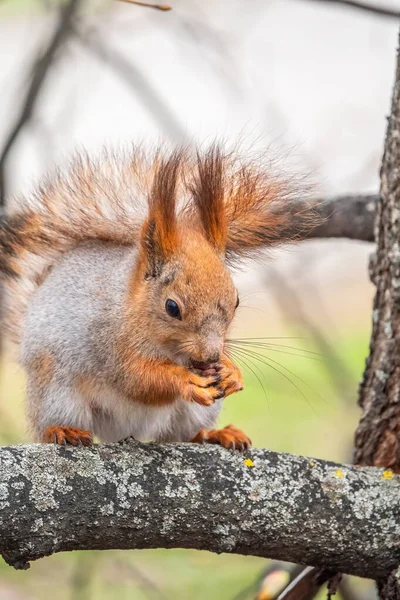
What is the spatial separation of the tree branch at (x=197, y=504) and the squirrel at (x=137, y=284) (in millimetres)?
114

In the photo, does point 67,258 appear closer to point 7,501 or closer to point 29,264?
point 29,264

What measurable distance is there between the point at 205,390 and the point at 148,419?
1.00 ft

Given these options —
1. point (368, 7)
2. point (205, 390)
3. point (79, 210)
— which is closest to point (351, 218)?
point (368, 7)

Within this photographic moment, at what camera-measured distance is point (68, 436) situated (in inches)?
62.6

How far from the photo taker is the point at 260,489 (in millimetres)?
1538

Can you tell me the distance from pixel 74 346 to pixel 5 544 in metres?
0.50

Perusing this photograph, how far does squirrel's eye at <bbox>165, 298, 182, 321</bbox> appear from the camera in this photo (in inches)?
61.2

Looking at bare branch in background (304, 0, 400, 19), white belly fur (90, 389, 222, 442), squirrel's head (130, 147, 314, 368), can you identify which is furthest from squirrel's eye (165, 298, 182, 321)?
bare branch in background (304, 0, 400, 19)

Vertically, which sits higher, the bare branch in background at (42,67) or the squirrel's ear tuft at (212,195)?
the bare branch in background at (42,67)

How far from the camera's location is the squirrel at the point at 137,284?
1.57 metres

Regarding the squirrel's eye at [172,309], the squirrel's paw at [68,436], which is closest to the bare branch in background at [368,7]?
the squirrel's eye at [172,309]

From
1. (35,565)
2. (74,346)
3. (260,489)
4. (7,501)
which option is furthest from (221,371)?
(35,565)

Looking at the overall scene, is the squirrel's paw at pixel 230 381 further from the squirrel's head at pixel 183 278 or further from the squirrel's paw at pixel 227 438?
the squirrel's paw at pixel 227 438

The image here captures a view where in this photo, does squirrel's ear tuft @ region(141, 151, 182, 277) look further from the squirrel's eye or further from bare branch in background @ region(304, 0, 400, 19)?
bare branch in background @ region(304, 0, 400, 19)
